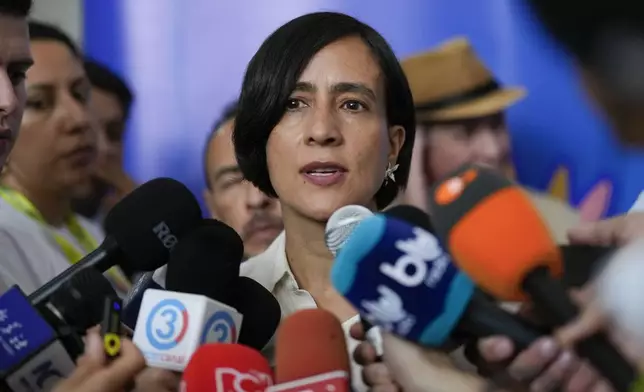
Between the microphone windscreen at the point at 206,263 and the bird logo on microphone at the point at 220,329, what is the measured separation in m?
0.02

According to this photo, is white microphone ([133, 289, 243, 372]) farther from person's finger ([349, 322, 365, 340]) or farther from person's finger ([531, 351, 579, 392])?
person's finger ([531, 351, 579, 392])

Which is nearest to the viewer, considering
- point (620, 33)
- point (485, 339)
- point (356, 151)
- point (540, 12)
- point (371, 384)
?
point (485, 339)

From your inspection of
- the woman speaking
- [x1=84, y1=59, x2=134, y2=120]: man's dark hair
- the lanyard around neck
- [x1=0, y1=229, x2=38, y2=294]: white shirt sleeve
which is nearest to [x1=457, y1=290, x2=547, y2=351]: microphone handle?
the woman speaking

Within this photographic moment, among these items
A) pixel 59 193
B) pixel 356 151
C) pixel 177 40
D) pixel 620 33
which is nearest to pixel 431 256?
pixel 356 151

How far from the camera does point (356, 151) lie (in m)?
0.99

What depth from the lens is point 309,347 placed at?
72 centimetres

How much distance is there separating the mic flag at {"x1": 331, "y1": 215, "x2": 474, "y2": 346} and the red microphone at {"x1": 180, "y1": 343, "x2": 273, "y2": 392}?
0.13m

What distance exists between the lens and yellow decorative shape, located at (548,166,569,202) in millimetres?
2004

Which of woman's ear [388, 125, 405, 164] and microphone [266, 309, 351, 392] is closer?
microphone [266, 309, 351, 392]

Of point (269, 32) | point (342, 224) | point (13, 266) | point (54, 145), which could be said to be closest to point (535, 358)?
point (342, 224)

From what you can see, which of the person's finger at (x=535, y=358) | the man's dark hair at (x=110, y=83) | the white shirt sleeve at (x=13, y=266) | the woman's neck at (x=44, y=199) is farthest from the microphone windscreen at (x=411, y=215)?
the man's dark hair at (x=110, y=83)

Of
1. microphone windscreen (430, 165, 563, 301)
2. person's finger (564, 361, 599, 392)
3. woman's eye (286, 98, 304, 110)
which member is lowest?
person's finger (564, 361, 599, 392)

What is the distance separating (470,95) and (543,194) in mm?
271

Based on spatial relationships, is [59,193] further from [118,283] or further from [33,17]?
[33,17]
